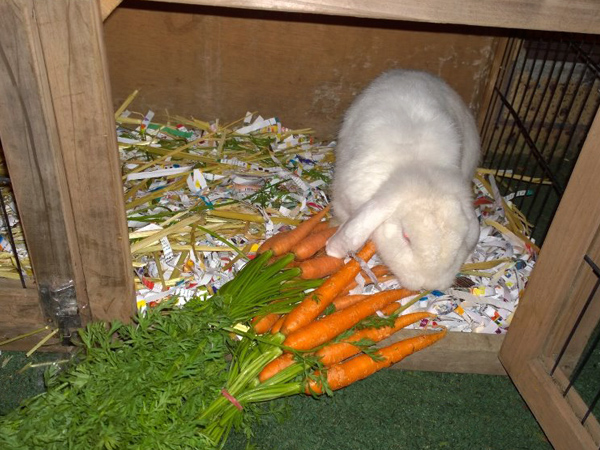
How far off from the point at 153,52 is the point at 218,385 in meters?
2.53

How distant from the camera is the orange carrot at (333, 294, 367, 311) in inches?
109

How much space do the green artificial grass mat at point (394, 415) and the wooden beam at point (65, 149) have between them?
1.73 feet

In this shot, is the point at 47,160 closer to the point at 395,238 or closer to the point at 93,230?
the point at 93,230

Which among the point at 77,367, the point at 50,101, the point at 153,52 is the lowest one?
the point at 77,367

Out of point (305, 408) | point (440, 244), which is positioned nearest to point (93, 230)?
point (305, 408)

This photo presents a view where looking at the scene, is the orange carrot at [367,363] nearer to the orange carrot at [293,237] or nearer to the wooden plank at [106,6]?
the orange carrot at [293,237]

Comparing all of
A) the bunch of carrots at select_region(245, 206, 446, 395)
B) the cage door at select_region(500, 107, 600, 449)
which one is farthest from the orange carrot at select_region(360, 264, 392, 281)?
the cage door at select_region(500, 107, 600, 449)

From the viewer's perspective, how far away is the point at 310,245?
2883 millimetres

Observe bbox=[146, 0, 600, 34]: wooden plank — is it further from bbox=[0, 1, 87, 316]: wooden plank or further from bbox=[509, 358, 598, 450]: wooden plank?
bbox=[509, 358, 598, 450]: wooden plank

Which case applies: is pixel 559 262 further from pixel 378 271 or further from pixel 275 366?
pixel 275 366

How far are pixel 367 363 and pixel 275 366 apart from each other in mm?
419

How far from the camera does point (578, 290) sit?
2.24 meters

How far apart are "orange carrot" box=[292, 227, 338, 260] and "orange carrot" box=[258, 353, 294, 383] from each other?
2.02 ft

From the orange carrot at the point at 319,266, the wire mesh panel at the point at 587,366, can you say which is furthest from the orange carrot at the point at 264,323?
the wire mesh panel at the point at 587,366
